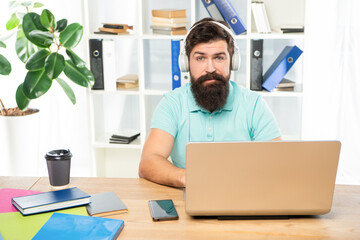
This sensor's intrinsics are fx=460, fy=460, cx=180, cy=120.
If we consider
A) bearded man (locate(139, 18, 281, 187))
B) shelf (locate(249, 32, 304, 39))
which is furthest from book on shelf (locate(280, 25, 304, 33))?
bearded man (locate(139, 18, 281, 187))

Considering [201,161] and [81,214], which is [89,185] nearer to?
[81,214]

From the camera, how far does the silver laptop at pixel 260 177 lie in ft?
4.47

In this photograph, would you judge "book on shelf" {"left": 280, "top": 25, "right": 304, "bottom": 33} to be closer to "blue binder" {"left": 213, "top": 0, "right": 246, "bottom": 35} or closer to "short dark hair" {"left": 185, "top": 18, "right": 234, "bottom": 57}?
"blue binder" {"left": 213, "top": 0, "right": 246, "bottom": 35}

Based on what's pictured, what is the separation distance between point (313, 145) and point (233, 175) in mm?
252

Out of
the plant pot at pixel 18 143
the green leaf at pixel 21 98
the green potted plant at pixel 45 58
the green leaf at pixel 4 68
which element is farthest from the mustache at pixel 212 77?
the plant pot at pixel 18 143

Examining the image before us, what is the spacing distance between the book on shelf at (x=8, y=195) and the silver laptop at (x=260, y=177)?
64 centimetres

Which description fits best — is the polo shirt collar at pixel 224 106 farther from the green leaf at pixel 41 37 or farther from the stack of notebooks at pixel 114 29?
the stack of notebooks at pixel 114 29

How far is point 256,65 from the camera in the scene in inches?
122

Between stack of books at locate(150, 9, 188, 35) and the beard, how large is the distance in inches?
38.2

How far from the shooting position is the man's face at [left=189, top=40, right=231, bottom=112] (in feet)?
7.16

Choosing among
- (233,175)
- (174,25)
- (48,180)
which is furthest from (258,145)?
(174,25)

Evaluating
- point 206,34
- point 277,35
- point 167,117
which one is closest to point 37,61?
point 167,117

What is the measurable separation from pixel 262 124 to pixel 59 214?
3.54ft

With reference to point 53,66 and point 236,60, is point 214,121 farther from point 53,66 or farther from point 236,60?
point 53,66
